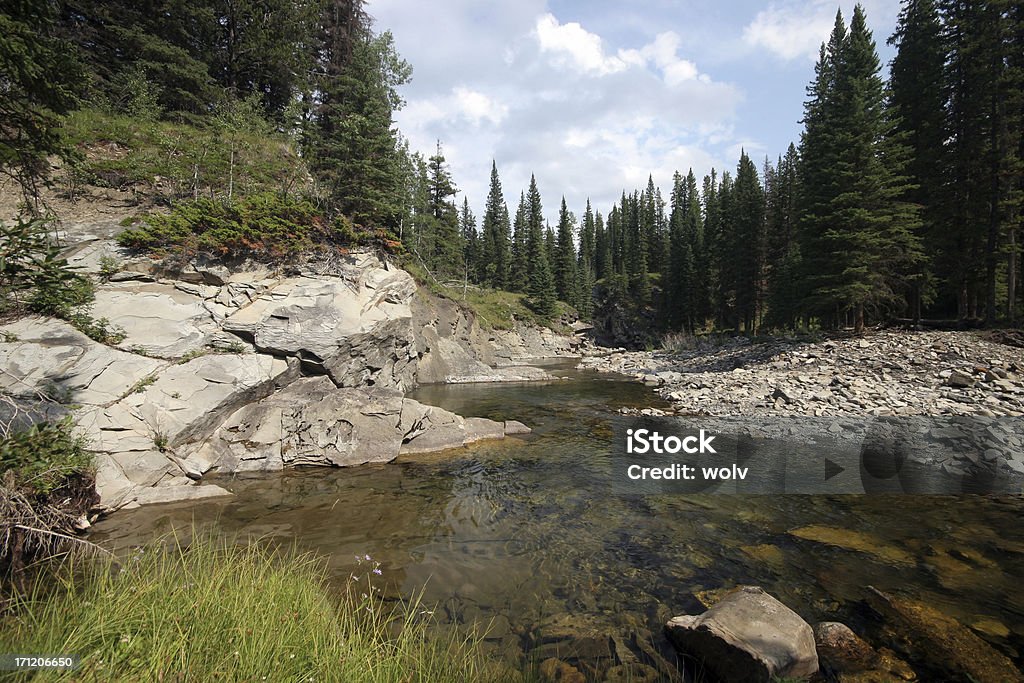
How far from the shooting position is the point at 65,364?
349 inches

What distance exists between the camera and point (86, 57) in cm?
1967

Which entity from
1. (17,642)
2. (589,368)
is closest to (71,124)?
(17,642)

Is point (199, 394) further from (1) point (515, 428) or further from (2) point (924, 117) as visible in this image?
(2) point (924, 117)

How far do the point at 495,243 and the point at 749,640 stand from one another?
70469 millimetres

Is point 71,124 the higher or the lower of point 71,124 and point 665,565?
the higher

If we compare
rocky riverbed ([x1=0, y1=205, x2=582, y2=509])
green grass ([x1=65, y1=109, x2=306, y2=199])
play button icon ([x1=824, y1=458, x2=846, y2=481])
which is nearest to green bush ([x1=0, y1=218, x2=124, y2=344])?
rocky riverbed ([x1=0, y1=205, x2=582, y2=509])

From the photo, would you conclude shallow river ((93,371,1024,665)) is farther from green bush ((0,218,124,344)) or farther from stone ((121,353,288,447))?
green bush ((0,218,124,344))

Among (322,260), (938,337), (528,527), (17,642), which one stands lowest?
(528,527)

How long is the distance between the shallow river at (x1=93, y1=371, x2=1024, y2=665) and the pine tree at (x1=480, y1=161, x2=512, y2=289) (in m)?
60.7

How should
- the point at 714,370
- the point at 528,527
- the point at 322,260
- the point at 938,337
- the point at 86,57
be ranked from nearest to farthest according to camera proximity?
the point at 528,527
the point at 322,260
the point at 938,337
the point at 86,57
the point at 714,370

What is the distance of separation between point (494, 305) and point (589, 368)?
20.1m

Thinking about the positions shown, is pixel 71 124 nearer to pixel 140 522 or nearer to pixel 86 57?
pixel 86 57

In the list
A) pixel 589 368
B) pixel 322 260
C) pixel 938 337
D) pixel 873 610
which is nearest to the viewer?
pixel 873 610

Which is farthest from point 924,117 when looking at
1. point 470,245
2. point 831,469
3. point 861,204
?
point 470,245
